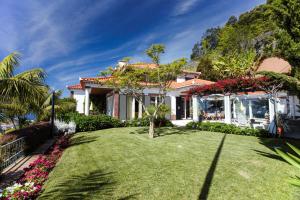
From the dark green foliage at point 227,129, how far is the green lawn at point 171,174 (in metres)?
4.32

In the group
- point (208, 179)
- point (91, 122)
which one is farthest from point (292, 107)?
point (91, 122)

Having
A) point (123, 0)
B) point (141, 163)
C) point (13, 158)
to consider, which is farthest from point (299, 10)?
point (123, 0)

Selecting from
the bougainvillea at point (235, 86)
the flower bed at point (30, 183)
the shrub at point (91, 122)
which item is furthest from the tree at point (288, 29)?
the shrub at point (91, 122)

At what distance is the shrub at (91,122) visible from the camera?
15.9m

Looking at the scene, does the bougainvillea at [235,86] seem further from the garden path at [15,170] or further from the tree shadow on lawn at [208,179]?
the garden path at [15,170]

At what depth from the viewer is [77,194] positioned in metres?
4.77

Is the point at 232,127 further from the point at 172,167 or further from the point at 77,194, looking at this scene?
the point at 77,194

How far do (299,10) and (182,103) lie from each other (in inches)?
744

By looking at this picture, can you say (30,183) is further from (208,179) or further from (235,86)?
(235,86)

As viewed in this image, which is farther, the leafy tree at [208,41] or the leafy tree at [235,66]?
the leafy tree at [208,41]

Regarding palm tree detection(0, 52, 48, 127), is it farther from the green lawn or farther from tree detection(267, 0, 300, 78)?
tree detection(267, 0, 300, 78)

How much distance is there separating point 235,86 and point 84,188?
13804 millimetres

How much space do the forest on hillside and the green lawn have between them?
172 inches

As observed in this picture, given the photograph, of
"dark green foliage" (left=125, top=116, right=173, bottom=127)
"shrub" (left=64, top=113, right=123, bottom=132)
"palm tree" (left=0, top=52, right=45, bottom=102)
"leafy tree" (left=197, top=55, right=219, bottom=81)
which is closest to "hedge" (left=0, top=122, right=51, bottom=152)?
"palm tree" (left=0, top=52, right=45, bottom=102)
